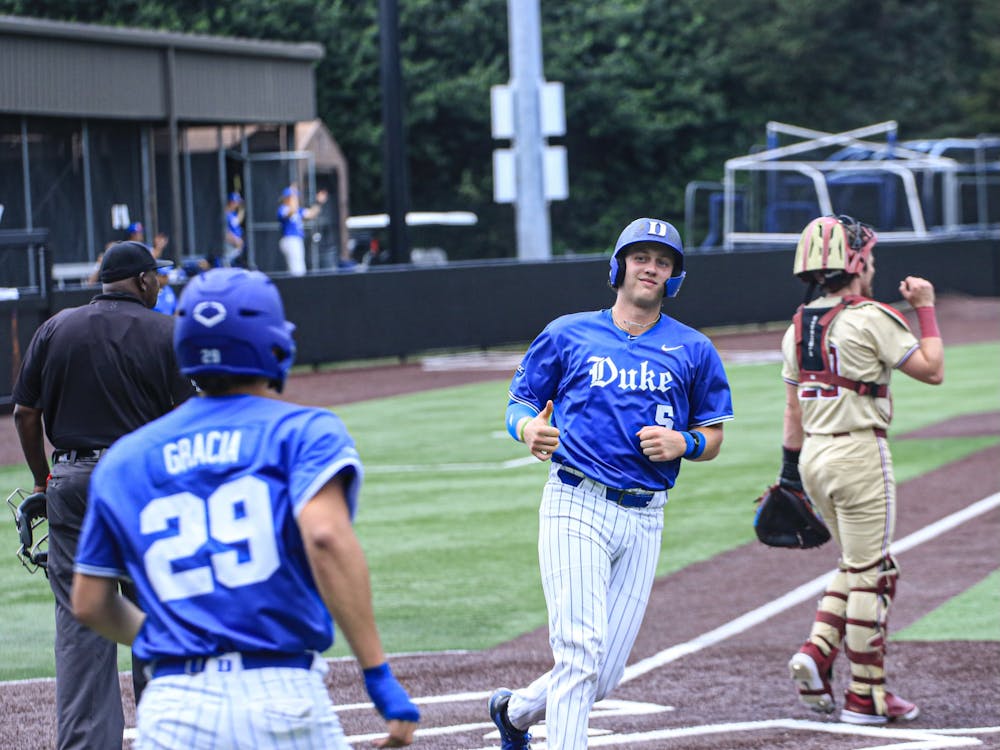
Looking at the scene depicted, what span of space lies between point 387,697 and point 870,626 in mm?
3998

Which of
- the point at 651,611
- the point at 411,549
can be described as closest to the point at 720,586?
the point at 651,611

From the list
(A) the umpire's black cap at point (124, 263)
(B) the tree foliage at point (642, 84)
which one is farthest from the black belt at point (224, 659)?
(B) the tree foliage at point (642, 84)

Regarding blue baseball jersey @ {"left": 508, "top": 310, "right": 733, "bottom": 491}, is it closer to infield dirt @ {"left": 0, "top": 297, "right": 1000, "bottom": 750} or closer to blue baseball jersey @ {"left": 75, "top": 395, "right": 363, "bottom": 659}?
infield dirt @ {"left": 0, "top": 297, "right": 1000, "bottom": 750}

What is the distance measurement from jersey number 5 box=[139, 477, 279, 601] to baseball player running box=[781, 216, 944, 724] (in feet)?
13.3

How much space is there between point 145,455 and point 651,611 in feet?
21.6

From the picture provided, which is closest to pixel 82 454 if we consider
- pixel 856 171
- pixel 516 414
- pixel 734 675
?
pixel 516 414

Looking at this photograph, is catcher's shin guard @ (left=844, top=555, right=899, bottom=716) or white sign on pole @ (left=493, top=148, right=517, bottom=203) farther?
white sign on pole @ (left=493, top=148, right=517, bottom=203)

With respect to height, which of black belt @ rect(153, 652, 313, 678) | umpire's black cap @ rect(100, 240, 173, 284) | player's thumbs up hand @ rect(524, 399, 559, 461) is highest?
umpire's black cap @ rect(100, 240, 173, 284)

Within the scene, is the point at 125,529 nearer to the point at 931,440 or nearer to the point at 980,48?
the point at 931,440

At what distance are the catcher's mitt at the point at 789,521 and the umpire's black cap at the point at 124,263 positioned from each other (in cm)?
303

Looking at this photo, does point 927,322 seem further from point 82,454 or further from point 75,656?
point 75,656

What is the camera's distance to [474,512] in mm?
12883

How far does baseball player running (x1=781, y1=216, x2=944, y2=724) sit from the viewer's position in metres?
6.96

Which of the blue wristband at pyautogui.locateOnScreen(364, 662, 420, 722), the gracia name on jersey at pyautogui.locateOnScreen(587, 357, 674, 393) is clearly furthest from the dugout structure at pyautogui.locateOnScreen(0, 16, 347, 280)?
the blue wristband at pyautogui.locateOnScreen(364, 662, 420, 722)
